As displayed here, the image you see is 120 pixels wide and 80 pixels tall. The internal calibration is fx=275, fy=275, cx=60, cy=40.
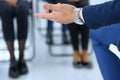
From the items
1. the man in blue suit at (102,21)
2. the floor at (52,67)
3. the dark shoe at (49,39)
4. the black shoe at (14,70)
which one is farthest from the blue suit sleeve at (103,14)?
the dark shoe at (49,39)

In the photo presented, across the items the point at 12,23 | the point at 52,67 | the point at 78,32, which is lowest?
the point at 52,67

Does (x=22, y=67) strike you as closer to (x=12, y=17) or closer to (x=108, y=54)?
(x=12, y=17)

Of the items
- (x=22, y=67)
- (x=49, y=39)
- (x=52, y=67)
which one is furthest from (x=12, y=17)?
(x=49, y=39)

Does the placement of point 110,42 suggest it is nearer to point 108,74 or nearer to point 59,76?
point 108,74

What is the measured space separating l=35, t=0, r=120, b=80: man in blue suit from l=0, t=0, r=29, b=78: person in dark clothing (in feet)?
3.26

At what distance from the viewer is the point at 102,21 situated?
1.29m

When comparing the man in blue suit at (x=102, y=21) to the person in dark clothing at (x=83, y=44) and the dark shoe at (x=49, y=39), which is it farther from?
the dark shoe at (x=49, y=39)

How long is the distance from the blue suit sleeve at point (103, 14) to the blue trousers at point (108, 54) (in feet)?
0.17

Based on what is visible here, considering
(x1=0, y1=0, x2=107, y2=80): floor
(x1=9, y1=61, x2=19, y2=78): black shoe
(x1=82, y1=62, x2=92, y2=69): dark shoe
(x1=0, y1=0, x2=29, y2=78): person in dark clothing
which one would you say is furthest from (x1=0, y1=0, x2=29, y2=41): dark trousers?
(x1=82, y1=62, x2=92, y2=69): dark shoe

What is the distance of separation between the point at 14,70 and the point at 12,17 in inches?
17.4

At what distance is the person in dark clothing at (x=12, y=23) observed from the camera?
2244mm

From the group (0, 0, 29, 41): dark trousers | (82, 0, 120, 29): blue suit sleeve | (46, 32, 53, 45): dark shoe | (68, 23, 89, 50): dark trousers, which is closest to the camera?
(82, 0, 120, 29): blue suit sleeve

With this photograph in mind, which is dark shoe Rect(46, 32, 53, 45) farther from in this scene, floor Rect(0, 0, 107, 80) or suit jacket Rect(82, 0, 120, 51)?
suit jacket Rect(82, 0, 120, 51)

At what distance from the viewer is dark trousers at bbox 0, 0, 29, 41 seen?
224cm
